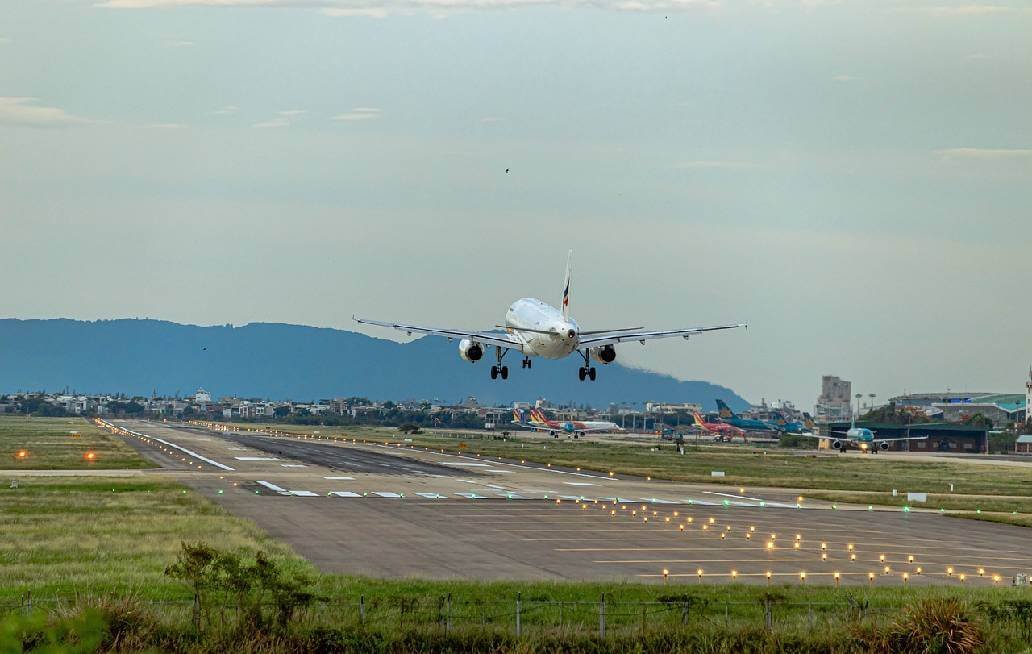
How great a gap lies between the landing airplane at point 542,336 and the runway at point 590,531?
9460 millimetres

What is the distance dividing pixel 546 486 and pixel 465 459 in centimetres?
3853

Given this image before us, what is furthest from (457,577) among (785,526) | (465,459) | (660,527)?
(465,459)

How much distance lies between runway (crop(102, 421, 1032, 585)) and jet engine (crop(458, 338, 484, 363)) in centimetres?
918

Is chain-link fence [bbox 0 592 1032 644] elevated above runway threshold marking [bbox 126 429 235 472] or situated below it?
below

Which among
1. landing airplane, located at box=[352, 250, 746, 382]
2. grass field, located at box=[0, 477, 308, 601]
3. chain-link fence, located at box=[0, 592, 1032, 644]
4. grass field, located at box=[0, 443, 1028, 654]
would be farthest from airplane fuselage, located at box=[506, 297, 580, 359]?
chain-link fence, located at box=[0, 592, 1032, 644]

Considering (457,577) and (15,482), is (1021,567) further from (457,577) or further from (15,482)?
(15,482)

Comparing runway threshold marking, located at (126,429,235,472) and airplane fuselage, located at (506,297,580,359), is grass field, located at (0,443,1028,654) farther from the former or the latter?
runway threshold marking, located at (126,429,235,472)

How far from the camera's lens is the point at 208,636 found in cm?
3122

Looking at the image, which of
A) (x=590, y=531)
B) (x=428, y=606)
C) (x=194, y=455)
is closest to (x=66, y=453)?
(x=194, y=455)

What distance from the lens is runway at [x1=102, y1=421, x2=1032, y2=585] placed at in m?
51.4

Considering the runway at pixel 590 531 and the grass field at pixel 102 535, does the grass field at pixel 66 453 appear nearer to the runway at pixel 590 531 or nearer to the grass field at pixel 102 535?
the runway at pixel 590 531

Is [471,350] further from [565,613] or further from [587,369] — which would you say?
[565,613]

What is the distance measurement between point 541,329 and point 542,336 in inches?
24.7

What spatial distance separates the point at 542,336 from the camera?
95188 mm
